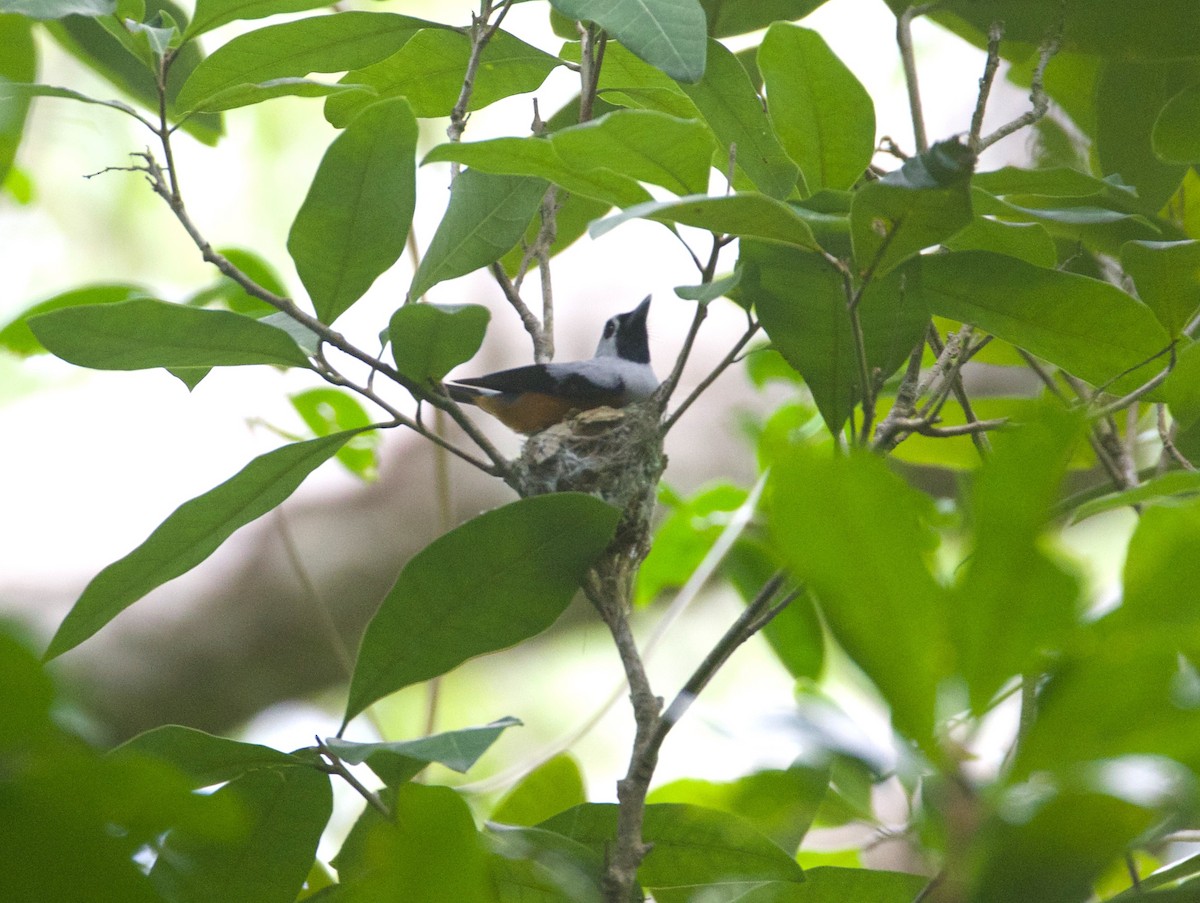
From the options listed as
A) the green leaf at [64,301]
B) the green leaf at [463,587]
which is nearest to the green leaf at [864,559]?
the green leaf at [463,587]

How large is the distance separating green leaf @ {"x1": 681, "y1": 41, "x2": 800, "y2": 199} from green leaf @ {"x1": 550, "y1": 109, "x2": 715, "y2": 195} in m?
0.15

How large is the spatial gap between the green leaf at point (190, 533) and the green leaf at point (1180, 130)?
0.83m

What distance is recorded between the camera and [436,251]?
930 mm

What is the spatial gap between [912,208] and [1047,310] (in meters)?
0.22

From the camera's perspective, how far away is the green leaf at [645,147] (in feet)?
2.34

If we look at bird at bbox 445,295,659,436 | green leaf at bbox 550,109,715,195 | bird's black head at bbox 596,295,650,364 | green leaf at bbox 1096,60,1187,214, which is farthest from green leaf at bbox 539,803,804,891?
bird's black head at bbox 596,295,650,364

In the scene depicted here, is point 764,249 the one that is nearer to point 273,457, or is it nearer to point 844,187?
point 844,187

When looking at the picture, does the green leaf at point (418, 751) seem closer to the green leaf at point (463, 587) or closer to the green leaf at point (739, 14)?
the green leaf at point (463, 587)

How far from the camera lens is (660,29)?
2.57ft

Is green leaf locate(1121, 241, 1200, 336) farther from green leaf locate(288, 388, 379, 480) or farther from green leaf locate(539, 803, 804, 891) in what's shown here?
green leaf locate(288, 388, 379, 480)

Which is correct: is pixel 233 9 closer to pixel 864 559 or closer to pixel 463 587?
pixel 463 587

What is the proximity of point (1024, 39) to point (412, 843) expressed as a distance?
113cm

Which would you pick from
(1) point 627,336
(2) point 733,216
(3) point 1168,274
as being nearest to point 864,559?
(2) point 733,216

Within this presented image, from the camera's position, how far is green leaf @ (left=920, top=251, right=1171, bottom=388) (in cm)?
82
